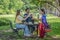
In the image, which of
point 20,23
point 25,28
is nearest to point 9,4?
point 25,28

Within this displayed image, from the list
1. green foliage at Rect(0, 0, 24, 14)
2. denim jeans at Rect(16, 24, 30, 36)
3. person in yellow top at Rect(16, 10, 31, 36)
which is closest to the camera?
person in yellow top at Rect(16, 10, 31, 36)

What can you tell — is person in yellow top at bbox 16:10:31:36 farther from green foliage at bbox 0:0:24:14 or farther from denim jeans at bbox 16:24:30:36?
green foliage at bbox 0:0:24:14

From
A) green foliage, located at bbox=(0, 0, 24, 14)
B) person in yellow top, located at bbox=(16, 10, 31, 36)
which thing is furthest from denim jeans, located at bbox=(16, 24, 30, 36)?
green foliage, located at bbox=(0, 0, 24, 14)

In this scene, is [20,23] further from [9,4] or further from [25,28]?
[9,4]

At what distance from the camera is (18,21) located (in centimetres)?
1115

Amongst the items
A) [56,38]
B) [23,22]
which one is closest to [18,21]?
[23,22]

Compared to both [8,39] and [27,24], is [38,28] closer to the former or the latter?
[27,24]

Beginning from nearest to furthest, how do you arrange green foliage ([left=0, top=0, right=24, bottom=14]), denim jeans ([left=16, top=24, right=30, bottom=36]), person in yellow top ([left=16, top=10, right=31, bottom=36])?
person in yellow top ([left=16, top=10, right=31, bottom=36])
denim jeans ([left=16, top=24, right=30, bottom=36])
green foliage ([left=0, top=0, right=24, bottom=14])

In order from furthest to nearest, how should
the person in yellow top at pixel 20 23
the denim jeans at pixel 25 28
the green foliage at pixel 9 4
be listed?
the green foliage at pixel 9 4, the denim jeans at pixel 25 28, the person in yellow top at pixel 20 23

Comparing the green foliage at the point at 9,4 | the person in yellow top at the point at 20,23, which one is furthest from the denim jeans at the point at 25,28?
the green foliage at the point at 9,4

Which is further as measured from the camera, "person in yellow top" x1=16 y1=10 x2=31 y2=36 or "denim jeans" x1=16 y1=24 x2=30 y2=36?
"denim jeans" x1=16 y1=24 x2=30 y2=36

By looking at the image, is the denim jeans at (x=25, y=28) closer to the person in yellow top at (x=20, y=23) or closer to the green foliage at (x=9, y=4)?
the person in yellow top at (x=20, y=23)

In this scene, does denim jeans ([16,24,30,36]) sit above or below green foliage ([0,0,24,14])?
above

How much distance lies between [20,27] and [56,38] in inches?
77.2
